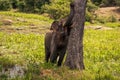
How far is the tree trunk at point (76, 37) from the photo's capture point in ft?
28.8

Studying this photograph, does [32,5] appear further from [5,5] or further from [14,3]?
[14,3]

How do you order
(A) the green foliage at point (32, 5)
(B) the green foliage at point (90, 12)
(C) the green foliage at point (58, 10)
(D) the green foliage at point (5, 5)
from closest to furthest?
(C) the green foliage at point (58, 10) < (B) the green foliage at point (90, 12) < (D) the green foliage at point (5, 5) < (A) the green foliage at point (32, 5)

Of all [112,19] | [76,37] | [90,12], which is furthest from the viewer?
[90,12]

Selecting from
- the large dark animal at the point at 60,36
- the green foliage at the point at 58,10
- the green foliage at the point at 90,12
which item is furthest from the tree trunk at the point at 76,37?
the green foliage at the point at 90,12

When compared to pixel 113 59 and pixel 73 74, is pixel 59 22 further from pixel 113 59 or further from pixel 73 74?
pixel 113 59

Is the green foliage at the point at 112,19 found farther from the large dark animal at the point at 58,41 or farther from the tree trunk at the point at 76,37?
the tree trunk at the point at 76,37

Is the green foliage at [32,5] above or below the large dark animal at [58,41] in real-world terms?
below

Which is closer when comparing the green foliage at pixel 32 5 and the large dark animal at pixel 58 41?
the large dark animal at pixel 58 41

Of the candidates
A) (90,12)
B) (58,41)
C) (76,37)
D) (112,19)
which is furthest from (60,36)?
(90,12)

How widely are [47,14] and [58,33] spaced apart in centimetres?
2682

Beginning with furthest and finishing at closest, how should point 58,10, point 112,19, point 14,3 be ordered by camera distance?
point 14,3, point 112,19, point 58,10

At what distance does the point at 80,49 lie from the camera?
892 centimetres

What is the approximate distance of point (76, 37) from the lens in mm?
8844

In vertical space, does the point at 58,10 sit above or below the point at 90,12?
above
